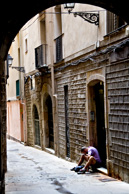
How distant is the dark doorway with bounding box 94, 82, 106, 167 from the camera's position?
36.7 ft

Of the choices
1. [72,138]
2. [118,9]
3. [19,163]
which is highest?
[118,9]

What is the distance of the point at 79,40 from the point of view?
1239 centimetres

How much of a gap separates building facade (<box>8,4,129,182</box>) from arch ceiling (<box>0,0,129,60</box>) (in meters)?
1.33

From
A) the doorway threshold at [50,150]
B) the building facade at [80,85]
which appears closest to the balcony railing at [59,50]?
the building facade at [80,85]

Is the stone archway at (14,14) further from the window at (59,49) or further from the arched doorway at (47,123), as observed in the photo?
the arched doorway at (47,123)

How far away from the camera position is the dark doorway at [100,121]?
1118cm

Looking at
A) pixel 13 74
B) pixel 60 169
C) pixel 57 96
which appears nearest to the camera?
pixel 60 169

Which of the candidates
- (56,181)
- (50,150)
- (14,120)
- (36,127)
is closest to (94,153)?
(56,181)

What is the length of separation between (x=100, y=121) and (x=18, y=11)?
5333 millimetres

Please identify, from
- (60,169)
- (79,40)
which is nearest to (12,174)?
(60,169)

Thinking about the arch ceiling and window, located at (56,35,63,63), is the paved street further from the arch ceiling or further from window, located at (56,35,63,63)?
window, located at (56,35,63,63)

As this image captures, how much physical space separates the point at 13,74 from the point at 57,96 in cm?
1185

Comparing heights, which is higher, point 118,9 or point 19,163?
point 118,9

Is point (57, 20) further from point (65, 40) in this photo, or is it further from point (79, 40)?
point (79, 40)
